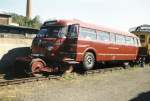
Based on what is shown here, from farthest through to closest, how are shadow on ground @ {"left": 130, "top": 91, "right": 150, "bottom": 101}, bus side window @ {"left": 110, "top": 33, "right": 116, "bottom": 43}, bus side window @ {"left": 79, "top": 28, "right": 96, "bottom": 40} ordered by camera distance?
Answer: bus side window @ {"left": 110, "top": 33, "right": 116, "bottom": 43}
bus side window @ {"left": 79, "top": 28, "right": 96, "bottom": 40}
shadow on ground @ {"left": 130, "top": 91, "right": 150, "bottom": 101}

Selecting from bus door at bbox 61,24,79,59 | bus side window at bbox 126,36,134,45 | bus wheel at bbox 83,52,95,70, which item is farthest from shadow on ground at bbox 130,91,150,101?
bus side window at bbox 126,36,134,45

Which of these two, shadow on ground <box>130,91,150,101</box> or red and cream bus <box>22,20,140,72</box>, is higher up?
red and cream bus <box>22,20,140,72</box>

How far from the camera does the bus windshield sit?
1545cm

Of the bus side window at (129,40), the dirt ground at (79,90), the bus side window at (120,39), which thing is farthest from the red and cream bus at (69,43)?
the bus side window at (129,40)

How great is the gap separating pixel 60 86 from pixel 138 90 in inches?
139

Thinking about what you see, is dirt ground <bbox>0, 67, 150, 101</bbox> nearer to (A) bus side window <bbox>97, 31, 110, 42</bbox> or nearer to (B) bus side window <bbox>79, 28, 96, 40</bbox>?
(B) bus side window <bbox>79, 28, 96, 40</bbox>

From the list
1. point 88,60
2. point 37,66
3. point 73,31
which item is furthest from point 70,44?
point 37,66

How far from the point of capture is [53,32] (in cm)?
1582

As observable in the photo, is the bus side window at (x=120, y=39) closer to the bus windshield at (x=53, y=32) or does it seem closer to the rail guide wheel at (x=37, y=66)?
the bus windshield at (x=53, y=32)

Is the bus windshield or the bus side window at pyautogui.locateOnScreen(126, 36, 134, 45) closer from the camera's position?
the bus windshield

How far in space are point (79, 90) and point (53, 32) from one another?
488 centimetres

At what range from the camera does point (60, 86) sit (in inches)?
497

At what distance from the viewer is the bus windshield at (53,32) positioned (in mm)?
15445

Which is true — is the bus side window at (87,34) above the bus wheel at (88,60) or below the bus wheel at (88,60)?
above
